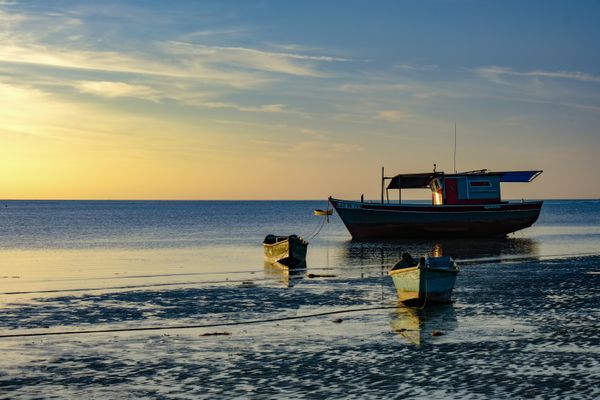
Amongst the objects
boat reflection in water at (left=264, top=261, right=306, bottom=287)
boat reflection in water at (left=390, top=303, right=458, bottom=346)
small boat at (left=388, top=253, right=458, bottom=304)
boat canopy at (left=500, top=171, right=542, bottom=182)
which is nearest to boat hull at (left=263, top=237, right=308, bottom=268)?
boat reflection in water at (left=264, top=261, right=306, bottom=287)

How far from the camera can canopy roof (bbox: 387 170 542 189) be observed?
6081cm

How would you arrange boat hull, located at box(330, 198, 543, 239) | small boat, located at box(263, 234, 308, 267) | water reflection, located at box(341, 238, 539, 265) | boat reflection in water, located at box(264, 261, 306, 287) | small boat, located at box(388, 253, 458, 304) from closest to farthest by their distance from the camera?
small boat, located at box(388, 253, 458, 304), boat reflection in water, located at box(264, 261, 306, 287), small boat, located at box(263, 234, 308, 267), water reflection, located at box(341, 238, 539, 265), boat hull, located at box(330, 198, 543, 239)

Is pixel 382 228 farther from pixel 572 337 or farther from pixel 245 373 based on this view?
pixel 245 373

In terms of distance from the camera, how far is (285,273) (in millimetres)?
35625

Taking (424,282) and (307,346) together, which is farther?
(424,282)

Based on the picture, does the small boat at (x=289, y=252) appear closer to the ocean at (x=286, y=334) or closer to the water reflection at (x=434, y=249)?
the ocean at (x=286, y=334)

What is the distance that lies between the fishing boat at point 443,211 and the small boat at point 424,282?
36399mm

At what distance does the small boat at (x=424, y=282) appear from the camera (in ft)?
73.1

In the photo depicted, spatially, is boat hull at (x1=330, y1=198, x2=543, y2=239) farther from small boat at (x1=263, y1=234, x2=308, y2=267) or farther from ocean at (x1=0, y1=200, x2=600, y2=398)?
ocean at (x1=0, y1=200, x2=600, y2=398)

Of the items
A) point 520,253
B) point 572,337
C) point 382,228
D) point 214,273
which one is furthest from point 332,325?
point 382,228

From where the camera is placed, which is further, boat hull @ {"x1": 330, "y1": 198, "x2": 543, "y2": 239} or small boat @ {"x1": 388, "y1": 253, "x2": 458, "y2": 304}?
boat hull @ {"x1": 330, "y1": 198, "x2": 543, "y2": 239}

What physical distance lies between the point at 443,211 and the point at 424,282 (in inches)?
1500

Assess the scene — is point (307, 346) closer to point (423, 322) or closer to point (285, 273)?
point (423, 322)

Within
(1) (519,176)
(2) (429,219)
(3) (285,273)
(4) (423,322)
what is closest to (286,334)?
(4) (423,322)
